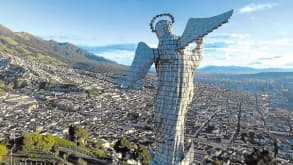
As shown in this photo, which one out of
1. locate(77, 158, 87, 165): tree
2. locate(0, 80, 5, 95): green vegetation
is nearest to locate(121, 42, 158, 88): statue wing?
locate(77, 158, 87, 165): tree

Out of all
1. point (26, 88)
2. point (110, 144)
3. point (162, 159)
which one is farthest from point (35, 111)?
point (162, 159)

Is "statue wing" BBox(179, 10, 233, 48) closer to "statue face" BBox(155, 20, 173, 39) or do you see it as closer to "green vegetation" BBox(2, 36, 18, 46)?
"statue face" BBox(155, 20, 173, 39)

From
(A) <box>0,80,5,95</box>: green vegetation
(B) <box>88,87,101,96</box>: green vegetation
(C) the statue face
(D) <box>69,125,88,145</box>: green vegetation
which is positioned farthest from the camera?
(B) <box>88,87,101,96</box>: green vegetation

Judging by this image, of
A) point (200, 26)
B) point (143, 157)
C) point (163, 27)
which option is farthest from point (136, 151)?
point (200, 26)

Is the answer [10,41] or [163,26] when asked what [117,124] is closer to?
[163,26]

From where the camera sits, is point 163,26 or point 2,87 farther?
point 2,87

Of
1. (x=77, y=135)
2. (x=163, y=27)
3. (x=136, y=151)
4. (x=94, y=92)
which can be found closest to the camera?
(x=163, y=27)

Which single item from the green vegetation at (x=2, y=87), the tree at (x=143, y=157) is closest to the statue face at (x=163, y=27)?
the tree at (x=143, y=157)

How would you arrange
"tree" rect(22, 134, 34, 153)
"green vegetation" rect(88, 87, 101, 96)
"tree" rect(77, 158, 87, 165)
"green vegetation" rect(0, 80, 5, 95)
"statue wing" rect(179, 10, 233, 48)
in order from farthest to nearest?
1. "green vegetation" rect(88, 87, 101, 96)
2. "green vegetation" rect(0, 80, 5, 95)
3. "tree" rect(22, 134, 34, 153)
4. "tree" rect(77, 158, 87, 165)
5. "statue wing" rect(179, 10, 233, 48)

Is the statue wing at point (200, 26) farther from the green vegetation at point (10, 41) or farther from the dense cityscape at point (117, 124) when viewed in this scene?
the green vegetation at point (10, 41)

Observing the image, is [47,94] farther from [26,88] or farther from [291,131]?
[291,131]
